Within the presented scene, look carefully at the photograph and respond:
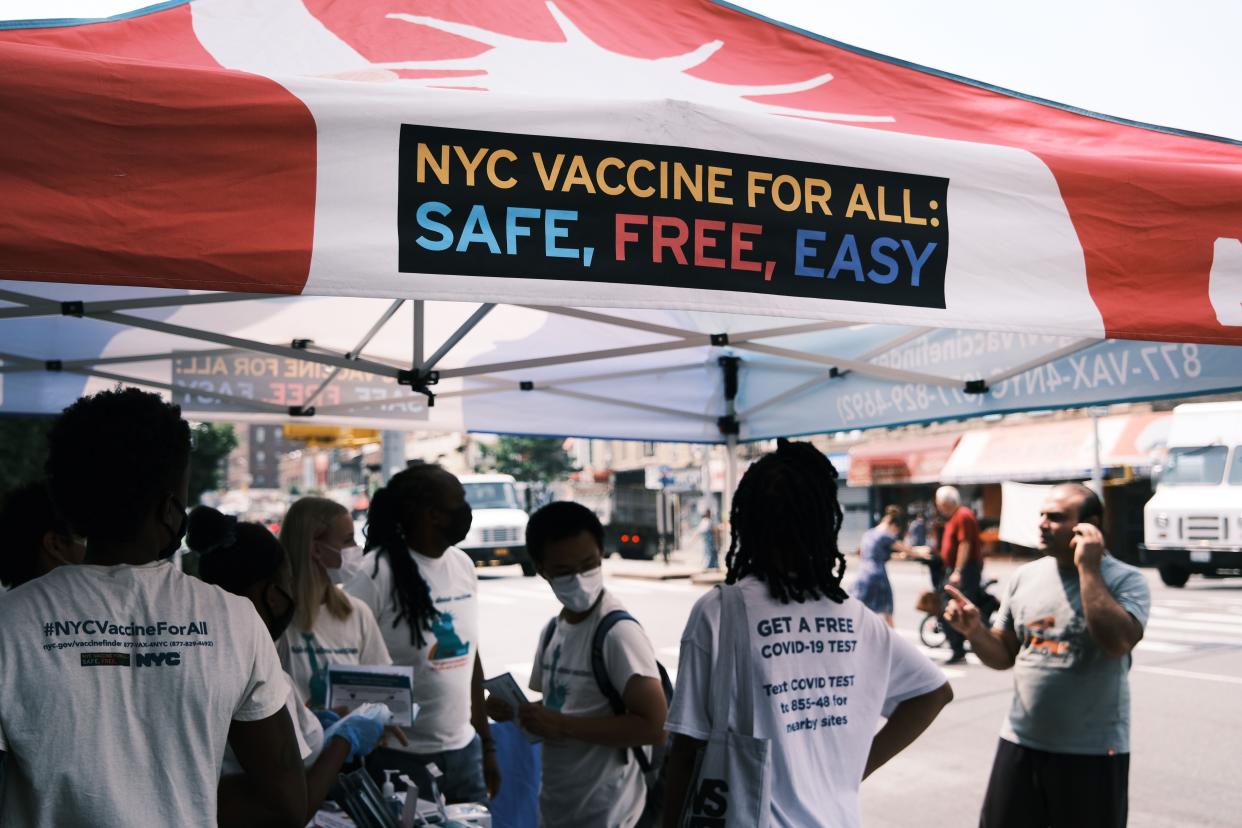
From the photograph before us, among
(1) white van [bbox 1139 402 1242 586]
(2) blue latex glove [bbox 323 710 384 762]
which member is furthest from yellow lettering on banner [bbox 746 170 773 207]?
(1) white van [bbox 1139 402 1242 586]

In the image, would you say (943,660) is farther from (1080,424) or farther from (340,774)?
(1080,424)

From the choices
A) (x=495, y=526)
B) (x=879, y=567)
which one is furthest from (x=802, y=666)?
(x=495, y=526)

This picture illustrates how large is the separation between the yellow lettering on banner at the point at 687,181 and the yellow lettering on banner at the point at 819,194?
0.27 m

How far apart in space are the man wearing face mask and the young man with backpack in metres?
1.40

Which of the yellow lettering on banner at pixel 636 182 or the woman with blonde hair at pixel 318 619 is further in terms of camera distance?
the woman with blonde hair at pixel 318 619

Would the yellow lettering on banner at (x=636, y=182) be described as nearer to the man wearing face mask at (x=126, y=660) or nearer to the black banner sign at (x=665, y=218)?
the black banner sign at (x=665, y=218)

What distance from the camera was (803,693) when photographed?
2.27 m

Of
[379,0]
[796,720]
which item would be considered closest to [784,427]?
[379,0]

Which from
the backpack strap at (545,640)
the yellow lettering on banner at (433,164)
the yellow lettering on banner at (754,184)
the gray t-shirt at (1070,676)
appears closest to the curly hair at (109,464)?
the yellow lettering on banner at (433,164)

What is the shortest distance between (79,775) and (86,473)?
1.59 feet

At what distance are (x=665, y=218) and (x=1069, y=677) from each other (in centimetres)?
239

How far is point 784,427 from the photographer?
22.0ft

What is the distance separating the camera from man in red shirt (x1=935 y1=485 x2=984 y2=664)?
1111cm

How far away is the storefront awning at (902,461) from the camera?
1395 inches
